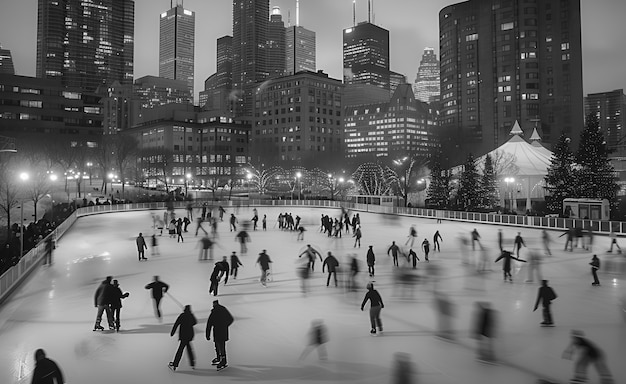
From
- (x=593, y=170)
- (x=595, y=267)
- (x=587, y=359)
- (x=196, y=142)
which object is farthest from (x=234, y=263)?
(x=196, y=142)

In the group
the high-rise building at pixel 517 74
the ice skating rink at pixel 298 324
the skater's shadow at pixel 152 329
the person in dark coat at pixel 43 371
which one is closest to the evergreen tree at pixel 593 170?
the ice skating rink at pixel 298 324

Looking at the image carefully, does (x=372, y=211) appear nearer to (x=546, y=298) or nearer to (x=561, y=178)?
(x=561, y=178)

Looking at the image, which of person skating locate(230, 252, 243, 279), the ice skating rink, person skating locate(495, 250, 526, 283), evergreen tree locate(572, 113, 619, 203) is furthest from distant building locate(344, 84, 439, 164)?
person skating locate(230, 252, 243, 279)

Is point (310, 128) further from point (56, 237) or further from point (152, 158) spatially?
point (56, 237)

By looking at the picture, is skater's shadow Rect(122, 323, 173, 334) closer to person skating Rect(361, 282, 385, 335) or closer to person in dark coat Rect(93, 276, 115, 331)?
person in dark coat Rect(93, 276, 115, 331)

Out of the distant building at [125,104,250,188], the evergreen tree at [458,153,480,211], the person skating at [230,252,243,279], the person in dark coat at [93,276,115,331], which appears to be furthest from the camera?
the distant building at [125,104,250,188]

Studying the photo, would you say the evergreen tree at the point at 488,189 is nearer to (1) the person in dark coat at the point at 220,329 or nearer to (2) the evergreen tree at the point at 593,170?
(2) the evergreen tree at the point at 593,170
